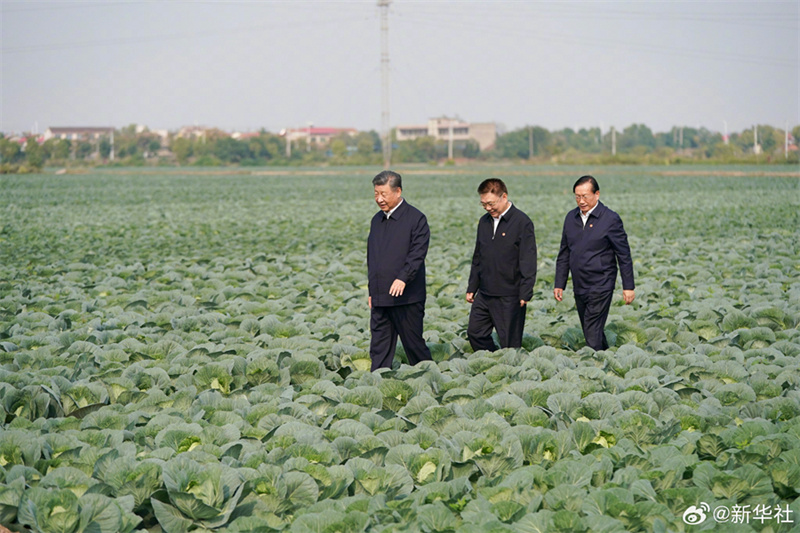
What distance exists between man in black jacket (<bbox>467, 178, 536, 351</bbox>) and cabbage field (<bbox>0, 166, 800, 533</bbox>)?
0.27m

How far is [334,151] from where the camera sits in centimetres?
10225

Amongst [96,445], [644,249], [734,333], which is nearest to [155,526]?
[96,445]

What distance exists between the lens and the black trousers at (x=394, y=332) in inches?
235

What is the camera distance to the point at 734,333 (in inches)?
262

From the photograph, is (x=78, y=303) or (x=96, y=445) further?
(x=78, y=303)

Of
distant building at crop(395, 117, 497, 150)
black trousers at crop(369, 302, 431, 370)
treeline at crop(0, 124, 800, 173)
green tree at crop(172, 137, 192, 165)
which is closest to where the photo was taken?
black trousers at crop(369, 302, 431, 370)

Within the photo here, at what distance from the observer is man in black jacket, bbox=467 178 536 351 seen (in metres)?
6.17

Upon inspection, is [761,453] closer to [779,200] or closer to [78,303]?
[78,303]

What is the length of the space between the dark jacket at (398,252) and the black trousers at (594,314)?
1.37m

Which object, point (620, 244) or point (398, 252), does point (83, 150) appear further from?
point (620, 244)

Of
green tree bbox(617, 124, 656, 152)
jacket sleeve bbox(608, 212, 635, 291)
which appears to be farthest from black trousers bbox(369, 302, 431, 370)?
green tree bbox(617, 124, 656, 152)

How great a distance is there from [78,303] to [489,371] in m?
5.03

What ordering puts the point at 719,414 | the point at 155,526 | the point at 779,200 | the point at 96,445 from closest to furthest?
the point at 155,526 → the point at 96,445 → the point at 719,414 → the point at 779,200

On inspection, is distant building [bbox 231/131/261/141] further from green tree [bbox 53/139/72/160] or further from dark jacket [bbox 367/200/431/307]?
dark jacket [bbox 367/200/431/307]
